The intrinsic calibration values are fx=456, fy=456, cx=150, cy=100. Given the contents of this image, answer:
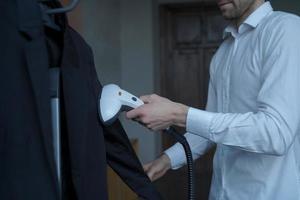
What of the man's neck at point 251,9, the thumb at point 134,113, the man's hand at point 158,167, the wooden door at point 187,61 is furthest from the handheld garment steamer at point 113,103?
the wooden door at point 187,61

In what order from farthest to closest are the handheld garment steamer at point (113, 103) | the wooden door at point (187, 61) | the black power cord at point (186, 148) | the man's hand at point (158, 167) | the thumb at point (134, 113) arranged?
1. the wooden door at point (187, 61)
2. the man's hand at point (158, 167)
3. the black power cord at point (186, 148)
4. the thumb at point (134, 113)
5. the handheld garment steamer at point (113, 103)

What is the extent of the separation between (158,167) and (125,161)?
287mm

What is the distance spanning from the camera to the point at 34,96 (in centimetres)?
78

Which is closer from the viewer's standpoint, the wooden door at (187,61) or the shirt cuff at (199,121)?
the shirt cuff at (199,121)

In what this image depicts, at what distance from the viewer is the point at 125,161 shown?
1.06 m

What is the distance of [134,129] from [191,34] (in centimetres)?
91

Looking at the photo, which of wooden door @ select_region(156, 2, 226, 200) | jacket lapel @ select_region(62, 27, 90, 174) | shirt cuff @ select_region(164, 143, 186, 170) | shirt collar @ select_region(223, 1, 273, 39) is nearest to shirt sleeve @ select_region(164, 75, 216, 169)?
shirt cuff @ select_region(164, 143, 186, 170)

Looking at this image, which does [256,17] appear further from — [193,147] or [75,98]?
[75,98]

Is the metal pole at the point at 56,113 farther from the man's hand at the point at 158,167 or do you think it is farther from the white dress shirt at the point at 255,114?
the man's hand at the point at 158,167

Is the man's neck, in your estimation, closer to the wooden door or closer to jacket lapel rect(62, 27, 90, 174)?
jacket lapel rect(62, 27, 90, 174)

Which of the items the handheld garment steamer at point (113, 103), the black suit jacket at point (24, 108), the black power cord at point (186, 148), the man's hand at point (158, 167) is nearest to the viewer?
the black suit jacket at point (24, 108)

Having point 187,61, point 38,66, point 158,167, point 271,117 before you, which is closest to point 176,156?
point 158,167

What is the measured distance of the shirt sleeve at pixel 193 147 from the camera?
1.37 meters

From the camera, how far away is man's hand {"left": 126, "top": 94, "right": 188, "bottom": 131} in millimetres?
1058
